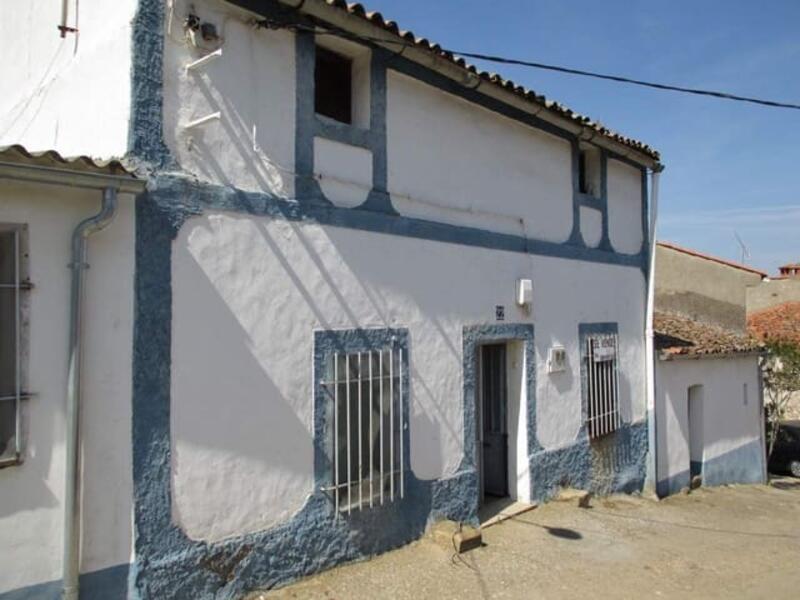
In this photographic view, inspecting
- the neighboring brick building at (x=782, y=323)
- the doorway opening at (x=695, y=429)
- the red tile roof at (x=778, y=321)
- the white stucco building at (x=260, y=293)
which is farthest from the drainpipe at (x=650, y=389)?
the neighboring brick building at (x=782, y=323)

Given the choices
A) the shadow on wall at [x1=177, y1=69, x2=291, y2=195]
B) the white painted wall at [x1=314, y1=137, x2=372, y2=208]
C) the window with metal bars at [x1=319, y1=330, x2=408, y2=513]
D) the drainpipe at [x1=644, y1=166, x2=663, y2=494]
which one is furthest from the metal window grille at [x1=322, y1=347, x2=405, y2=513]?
the drainpipe at [x1=644, y1=166, x2=663, y2=494]

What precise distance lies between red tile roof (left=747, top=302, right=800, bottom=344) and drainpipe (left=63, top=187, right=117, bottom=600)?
19.5 metres

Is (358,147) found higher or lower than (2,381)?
higher

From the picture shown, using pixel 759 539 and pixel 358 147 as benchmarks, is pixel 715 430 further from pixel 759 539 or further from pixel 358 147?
pixel 358 147

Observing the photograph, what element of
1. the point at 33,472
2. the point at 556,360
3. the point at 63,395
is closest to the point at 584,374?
the point at 556,360

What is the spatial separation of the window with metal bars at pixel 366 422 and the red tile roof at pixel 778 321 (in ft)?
54.1

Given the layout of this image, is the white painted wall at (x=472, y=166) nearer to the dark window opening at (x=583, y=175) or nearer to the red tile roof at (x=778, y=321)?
the dark window opening at (x=583, y=175)

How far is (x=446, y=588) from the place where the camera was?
5688mm

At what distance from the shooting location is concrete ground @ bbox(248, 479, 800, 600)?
5684mm

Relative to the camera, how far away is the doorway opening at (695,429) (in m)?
12.3

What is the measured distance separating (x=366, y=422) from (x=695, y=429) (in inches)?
350

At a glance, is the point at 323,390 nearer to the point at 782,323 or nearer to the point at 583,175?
the point at 583,175

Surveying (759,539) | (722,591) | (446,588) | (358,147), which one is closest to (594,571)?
(722,591)

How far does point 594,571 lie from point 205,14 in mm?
6208
